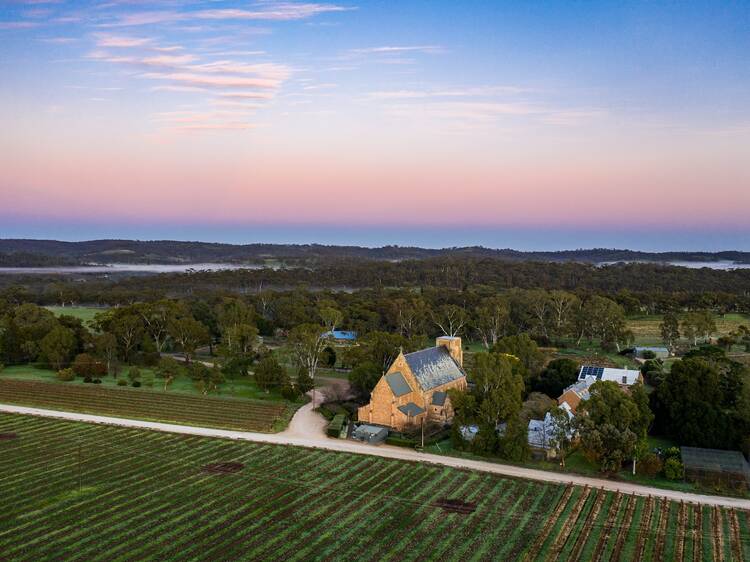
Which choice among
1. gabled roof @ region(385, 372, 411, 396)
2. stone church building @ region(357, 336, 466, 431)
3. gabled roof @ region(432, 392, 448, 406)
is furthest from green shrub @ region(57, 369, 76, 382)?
gabled roof @ region(432, 392, 448, 406)

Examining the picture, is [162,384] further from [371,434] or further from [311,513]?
[311,513]

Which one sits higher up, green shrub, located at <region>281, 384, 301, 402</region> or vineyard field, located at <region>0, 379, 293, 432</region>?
green shrub, located at <region>281, 384, 301, 402</region>

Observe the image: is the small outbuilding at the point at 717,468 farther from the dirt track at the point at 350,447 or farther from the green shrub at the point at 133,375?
the green shrub at the point at 133,375

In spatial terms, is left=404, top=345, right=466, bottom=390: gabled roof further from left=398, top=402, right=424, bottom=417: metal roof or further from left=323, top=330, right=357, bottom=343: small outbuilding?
left=323, top=330, right=357, bottom=343: small outbuilding

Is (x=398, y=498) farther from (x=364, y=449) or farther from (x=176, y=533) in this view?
(x=176, y=533)

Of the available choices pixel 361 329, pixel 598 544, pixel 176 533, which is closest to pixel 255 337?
pixel 361 329

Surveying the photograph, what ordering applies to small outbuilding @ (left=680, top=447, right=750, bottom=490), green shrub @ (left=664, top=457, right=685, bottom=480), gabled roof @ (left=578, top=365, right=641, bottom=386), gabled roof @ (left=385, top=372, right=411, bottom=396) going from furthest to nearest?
gabled roof @ (left=578, top=365, right=641, bottom=386)
gabled roof @ (left=385, top=372, right=411, bottom=396)
green shrub @ (left=664, top=457, right=685, bottom=480)
small outbuilding @ (left=680, top=447, right=750, bottom=490)
